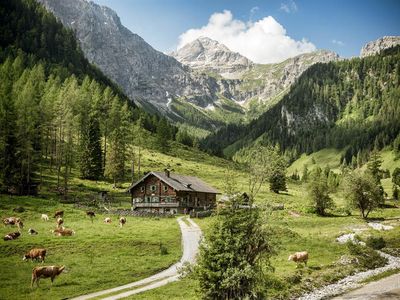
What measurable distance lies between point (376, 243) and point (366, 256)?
6.66 m

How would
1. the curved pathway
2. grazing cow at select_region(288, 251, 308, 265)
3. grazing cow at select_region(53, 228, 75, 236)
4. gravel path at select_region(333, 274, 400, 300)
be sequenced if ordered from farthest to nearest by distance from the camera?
grazing cow at select_region(53, 228, 75, 236), grazing cow at select_region(288, 251, 308, 265), gravel path at select_region(333, 274, 400, 300), the curved pathway

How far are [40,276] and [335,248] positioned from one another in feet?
122

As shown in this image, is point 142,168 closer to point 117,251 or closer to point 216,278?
point 117,251

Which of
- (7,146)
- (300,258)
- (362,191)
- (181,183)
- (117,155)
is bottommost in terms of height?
(300,258)

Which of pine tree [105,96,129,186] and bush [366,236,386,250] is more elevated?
pine tree [105,96,129,186]

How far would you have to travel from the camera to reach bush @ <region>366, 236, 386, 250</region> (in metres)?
53.7

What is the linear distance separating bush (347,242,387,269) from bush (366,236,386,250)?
2.93m

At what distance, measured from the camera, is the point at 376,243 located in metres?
53.8

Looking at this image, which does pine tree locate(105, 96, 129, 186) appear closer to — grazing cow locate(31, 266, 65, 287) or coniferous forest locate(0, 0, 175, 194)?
coniferous forest locate(0, 0, 175, 194)

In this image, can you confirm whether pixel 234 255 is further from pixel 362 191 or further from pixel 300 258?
pixel 362 191

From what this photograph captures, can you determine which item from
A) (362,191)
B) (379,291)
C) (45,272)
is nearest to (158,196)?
(362,191)

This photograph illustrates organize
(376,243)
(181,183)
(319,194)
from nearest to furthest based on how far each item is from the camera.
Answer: (376,243) → (319,194) → (181,183)

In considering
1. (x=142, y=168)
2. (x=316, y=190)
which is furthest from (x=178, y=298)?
(x=142, y=168)

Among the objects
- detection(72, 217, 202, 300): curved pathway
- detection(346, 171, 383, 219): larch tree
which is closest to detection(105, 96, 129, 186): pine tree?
detection(72, 217, 202, 300): curved pathway
